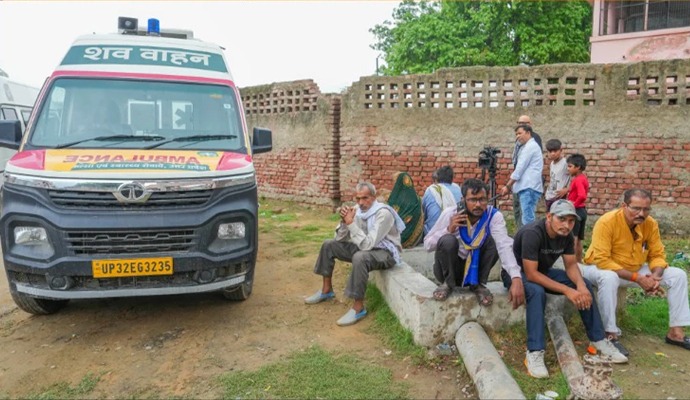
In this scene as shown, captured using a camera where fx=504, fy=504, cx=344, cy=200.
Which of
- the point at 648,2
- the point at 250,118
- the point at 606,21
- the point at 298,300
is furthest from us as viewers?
the point at 606,21

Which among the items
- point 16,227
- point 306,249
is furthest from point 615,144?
point 16,227

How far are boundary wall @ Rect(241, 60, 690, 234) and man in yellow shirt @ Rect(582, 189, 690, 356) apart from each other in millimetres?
3492

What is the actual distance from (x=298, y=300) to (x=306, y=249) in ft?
6.78

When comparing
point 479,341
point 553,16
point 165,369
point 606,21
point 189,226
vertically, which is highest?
point 553,16

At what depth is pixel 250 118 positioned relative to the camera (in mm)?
11531

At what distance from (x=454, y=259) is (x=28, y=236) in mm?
3141

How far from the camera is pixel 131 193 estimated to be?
3.71 m

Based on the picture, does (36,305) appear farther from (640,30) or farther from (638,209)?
(640,30)

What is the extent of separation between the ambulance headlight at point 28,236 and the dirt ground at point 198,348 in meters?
0.88

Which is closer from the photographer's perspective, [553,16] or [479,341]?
[479,341]

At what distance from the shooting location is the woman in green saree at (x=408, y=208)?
5.64 meters

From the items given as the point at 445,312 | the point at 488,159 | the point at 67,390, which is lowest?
the point at 67,390

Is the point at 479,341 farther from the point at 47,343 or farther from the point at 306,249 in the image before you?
the point at 306,249

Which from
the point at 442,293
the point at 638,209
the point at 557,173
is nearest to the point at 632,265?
the point at 638,209
